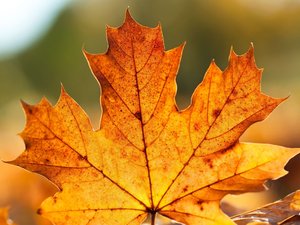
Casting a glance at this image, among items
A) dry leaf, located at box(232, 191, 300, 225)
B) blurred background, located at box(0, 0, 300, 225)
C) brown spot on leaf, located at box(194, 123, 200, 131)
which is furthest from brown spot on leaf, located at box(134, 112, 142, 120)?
blurred background, located at box(0, 0, 300, 225)

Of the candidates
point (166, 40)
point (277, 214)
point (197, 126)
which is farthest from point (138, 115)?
point (166, 40)

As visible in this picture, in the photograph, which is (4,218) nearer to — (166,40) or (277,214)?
(277,214)

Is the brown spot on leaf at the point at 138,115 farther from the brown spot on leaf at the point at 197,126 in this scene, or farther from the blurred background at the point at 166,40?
the blurred background at the point at 166,40

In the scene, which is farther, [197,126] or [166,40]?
[166,40]

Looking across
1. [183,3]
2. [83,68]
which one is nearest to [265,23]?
[183,3]

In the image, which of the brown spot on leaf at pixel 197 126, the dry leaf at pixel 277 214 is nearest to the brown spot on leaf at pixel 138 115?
the brown spot on leaf at pixel 197 126

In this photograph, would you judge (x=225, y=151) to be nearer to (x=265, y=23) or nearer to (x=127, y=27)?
(x=127, y=27)

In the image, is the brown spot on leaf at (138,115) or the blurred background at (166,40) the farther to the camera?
the blurred background at (166,40)

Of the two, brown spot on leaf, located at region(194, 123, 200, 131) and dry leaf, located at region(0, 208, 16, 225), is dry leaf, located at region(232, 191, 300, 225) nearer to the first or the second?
brown spot on leaf, located at region(194, 123, 200, 131)
